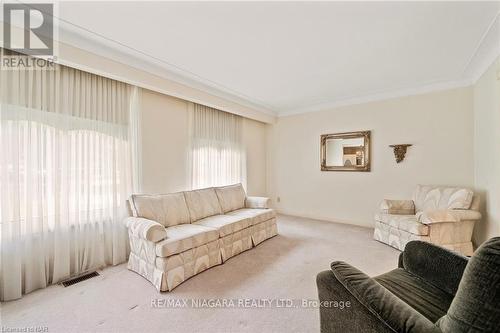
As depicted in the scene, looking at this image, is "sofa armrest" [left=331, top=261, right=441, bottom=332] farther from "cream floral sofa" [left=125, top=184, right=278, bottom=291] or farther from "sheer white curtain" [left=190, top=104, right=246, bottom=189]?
"sheer white curtain" [left=190, top=104, right=246, bottom=189]

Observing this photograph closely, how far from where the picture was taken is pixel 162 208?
2865 mm

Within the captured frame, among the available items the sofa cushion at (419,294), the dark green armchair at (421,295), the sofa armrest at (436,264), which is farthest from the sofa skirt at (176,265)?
the sofa armrest at (436,264)

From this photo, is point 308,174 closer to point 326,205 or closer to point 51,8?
point 326,205

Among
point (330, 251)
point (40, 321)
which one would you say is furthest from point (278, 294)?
point (40, 321)

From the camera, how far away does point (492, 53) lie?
2.60m

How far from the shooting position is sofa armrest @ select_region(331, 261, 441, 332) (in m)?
0.91

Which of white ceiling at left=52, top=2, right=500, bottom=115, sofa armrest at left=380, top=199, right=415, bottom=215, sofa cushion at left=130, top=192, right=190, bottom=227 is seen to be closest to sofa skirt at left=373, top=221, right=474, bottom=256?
sofa armrest at left=380, top=199, right=415, bottom=215

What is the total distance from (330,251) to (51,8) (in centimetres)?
408

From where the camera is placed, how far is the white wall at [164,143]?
326 cm

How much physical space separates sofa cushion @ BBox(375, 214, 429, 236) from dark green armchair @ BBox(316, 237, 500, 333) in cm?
153

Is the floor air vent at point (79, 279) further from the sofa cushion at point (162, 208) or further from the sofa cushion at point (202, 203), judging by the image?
the sofa cushion at point (202, 203)

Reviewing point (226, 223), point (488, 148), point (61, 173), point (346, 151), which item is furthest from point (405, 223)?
point (61, 173)

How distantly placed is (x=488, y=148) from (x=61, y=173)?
5237 mm

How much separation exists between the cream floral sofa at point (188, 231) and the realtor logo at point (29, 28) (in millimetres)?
1764
